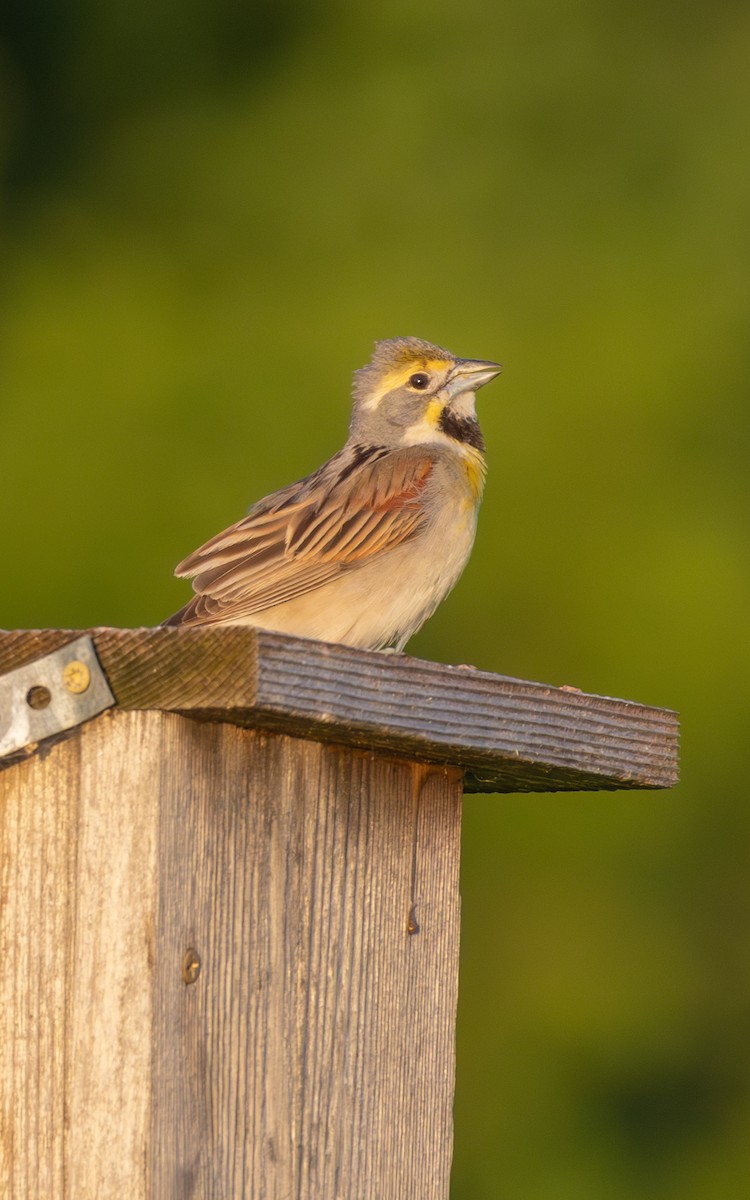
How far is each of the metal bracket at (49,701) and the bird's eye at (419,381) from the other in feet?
9.36

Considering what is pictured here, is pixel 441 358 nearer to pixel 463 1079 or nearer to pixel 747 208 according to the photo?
pixel 463 1079

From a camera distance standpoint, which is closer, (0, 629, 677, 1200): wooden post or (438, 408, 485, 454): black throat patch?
(0, 629, 677, 1200): wooden post

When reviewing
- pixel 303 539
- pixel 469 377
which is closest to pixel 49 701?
pixel 303 539

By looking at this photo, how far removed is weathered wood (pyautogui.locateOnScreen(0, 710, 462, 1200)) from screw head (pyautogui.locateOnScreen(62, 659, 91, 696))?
Answer: 8 centimetres

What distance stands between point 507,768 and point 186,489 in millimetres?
6579

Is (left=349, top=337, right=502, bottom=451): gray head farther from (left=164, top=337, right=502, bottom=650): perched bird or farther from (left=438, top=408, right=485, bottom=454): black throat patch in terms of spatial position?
(left=164, top=337, right=502, bottom=650): perched bird

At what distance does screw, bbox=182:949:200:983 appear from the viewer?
3.79m

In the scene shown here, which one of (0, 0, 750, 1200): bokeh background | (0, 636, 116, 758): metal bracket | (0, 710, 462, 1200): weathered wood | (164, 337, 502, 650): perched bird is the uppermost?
(0, 0, 750, 1200): bokeh background

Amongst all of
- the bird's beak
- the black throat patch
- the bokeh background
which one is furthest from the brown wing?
the bokeh background

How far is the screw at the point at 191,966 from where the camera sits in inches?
149

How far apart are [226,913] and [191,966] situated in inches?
4.5

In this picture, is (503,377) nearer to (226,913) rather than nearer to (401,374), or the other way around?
(401,374)

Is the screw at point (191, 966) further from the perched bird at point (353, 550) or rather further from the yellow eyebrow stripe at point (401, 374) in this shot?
the yellow eyebrow stripe at point (401, 374)

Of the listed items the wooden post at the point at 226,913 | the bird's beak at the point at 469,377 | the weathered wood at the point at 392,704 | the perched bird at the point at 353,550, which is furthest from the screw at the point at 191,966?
the bird's beak at the point at 469,377
